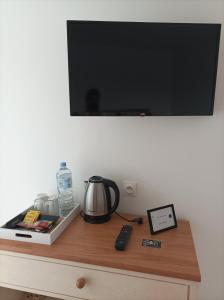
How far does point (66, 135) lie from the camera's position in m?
1.50

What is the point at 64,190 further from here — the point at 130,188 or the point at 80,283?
the point at 80,283

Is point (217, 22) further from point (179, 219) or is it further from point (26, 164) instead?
point (26, 164)

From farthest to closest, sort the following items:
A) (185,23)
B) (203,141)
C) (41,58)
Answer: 1. (41,58)
2. (203,141)
3. (185,23)

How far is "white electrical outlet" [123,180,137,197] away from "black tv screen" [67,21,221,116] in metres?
0.43

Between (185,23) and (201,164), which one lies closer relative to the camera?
(185,23)

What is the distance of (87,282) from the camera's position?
107cm

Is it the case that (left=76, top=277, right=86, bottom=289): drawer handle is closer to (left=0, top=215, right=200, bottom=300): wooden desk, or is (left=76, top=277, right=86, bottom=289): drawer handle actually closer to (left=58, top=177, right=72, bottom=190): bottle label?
(left=0, top=215, right=200, bottom=300): wooden desk

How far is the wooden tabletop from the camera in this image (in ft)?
3.25

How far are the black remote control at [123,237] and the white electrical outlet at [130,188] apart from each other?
0.23 meters

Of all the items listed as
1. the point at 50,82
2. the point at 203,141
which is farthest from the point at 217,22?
the point at 50,82

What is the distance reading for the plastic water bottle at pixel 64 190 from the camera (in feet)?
4.77

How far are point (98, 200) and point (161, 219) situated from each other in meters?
0.34

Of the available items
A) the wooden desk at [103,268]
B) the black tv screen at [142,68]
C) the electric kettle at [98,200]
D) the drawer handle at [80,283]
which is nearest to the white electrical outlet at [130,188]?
the electric kettle at [98,200]

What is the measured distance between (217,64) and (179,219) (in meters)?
0.86
